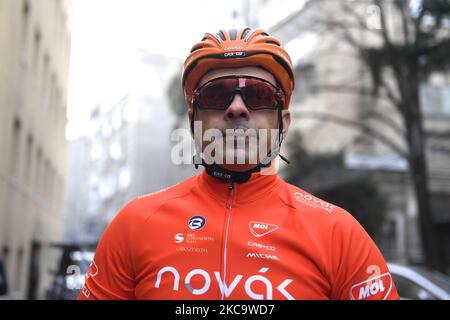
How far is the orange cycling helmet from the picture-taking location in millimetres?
2029

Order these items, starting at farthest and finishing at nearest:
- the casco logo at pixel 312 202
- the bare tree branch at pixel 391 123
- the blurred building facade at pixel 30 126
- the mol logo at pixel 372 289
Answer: the bare tree branch at pixel 391 123 < the blurred building facade at pixel 30 126 < the casco logo at pixel 312 202 < the mol logo at pixel 372 289

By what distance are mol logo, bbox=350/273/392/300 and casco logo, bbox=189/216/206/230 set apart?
0.54 metres

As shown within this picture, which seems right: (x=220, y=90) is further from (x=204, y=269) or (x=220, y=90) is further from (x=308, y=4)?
(x=308, y=4)

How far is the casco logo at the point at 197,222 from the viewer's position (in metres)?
1.86

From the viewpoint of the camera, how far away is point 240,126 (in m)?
1.98

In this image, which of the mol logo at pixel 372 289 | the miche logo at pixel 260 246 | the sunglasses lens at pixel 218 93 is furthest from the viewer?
the sunglasses lens at pixel 218 93

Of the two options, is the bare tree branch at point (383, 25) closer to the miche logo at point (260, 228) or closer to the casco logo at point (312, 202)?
the casco logo at point (312, 202)

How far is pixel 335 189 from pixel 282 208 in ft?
60.7

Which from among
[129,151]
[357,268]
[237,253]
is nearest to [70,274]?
[237,253]

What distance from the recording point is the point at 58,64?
21.7 metres

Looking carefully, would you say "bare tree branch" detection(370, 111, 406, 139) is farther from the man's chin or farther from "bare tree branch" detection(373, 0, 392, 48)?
the man's chin

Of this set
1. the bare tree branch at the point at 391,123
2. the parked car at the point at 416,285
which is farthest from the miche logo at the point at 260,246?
the bare tree branch at the point at 391,123

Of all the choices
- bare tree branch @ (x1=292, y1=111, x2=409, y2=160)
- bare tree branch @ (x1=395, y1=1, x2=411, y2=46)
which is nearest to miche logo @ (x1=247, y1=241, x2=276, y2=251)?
bare tree branch @ (x1=292, y1=111, x2=409, y2=160)

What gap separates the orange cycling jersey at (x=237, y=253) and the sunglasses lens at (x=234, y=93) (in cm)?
34
